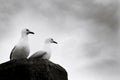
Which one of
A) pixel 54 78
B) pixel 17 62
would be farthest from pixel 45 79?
pixel 17 62

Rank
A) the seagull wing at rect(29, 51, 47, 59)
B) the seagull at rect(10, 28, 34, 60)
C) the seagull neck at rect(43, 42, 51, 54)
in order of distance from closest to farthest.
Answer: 1. the seagull at rect(10, 28, 34, 60)
2. the seagull wing at rect(29, 51, 47, 59)
3. the seagull neck at rect(43, 42, 51, 54)

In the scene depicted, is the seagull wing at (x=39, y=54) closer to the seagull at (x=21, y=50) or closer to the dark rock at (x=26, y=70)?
the seagull at (x=21, y=50)

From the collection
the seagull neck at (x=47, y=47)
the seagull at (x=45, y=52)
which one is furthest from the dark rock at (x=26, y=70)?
the seagull neck at (x=47, y=47)

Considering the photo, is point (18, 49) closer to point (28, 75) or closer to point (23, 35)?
point (23, 35)

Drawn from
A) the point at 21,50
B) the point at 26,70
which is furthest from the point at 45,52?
the point at 26,70

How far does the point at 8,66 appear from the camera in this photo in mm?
6480

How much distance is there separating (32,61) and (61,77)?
904 mm

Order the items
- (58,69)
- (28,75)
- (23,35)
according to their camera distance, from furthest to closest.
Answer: (23,35), (58,69), (28,75)

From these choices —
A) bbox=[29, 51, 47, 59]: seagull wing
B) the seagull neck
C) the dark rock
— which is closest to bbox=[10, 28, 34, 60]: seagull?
bbox=[29, 51, 47, 59]: seagull wing

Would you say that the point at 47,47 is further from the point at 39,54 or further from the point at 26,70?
the point at 26,70

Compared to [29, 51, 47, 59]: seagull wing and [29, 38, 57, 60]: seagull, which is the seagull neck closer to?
[29, 38, 57, 60]: seagull

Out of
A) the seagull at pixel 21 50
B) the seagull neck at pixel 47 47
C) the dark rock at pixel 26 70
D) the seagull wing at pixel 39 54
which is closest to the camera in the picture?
the dark rock at pixel 26 70

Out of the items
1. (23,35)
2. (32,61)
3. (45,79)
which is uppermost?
(23,35)

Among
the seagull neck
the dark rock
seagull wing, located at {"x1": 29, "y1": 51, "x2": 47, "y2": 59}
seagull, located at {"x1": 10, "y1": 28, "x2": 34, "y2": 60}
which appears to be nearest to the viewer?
the dark rock
